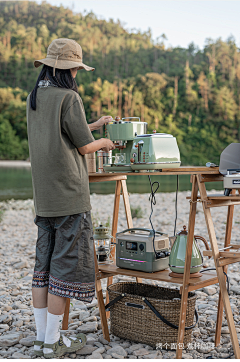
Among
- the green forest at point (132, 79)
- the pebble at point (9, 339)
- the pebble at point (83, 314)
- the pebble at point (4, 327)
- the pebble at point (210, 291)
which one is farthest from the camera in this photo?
the green forest at point (132, 79)

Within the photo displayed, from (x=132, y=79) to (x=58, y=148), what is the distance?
65650mm

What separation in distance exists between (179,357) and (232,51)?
252ft

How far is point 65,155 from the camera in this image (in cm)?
221

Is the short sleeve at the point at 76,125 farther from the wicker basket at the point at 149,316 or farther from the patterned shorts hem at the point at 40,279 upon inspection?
the wicker basket at the point at 149,316

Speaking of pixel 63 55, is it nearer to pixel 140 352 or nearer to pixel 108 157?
pixel 108 157

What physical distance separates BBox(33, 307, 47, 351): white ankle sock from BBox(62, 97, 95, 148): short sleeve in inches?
41.4

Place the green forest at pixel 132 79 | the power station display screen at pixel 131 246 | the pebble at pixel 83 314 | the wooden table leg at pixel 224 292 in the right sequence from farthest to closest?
the green forest at pixel 132 79 < the pebble at pixel 83 314 < the power station display screen at pixel 131 246 < the wooden table leg at pixel 224 292

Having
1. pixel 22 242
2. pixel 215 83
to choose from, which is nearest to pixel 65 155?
pixel 22 242

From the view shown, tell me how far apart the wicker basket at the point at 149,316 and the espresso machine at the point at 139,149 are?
85 centimetres

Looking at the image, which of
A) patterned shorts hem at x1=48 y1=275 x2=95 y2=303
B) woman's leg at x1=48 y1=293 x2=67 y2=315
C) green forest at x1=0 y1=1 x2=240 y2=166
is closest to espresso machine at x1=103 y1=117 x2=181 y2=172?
patterned shorts hem at x1=48 y1=275 x2=95 y2=303

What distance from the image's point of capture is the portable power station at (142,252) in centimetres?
258

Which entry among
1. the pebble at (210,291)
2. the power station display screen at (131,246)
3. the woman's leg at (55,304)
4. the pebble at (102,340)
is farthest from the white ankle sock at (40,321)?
the pebble at (210,291)

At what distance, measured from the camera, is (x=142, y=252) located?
103 inches

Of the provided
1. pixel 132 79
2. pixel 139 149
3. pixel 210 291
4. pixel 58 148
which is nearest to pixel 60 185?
pixel 58 148
